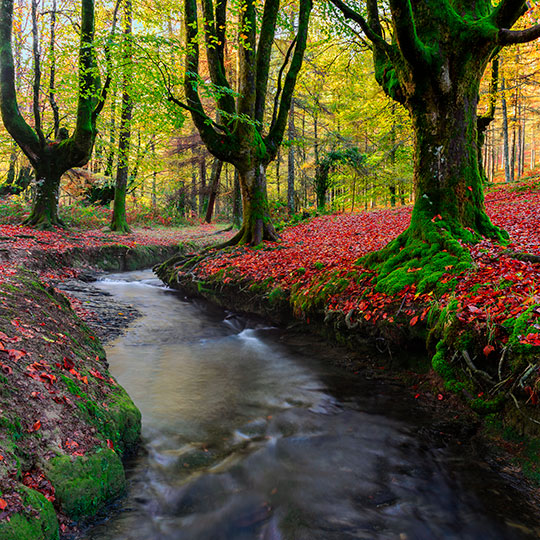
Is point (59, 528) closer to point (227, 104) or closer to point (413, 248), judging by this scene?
point (413, 248)

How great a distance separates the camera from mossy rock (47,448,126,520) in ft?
7.49

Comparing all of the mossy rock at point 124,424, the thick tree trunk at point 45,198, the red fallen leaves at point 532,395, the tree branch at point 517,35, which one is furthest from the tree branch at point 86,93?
the red fallen leaves at point 532,395

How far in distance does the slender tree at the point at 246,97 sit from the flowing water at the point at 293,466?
5988mm

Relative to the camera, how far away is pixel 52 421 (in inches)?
102

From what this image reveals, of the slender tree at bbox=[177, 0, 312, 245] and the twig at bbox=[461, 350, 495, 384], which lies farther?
the slender tree at bbox=[177, 0, 312, 245]

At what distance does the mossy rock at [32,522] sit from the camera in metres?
1.77

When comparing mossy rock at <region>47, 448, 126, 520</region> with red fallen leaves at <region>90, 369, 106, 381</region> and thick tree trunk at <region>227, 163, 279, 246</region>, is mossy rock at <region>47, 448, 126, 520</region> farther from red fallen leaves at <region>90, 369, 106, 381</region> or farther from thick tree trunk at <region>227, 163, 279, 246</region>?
thick tree trunk at <region>227, 163, 279, 246</region>

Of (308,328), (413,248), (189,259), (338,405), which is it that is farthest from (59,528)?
(189,259)

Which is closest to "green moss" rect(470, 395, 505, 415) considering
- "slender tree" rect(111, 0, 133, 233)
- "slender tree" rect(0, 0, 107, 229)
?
"slender tree" rect(0, 0, 107, 229)

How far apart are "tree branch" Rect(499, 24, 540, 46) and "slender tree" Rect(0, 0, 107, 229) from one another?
11231mm

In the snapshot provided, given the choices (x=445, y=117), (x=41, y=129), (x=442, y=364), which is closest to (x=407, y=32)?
(x=445, y=117)

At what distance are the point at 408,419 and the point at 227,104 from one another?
925 cm

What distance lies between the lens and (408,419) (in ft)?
13.1

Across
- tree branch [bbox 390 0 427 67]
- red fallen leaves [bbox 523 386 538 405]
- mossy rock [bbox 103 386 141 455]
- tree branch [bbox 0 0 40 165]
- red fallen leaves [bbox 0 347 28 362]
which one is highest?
tree branch [bbox 0 0 40 165]
